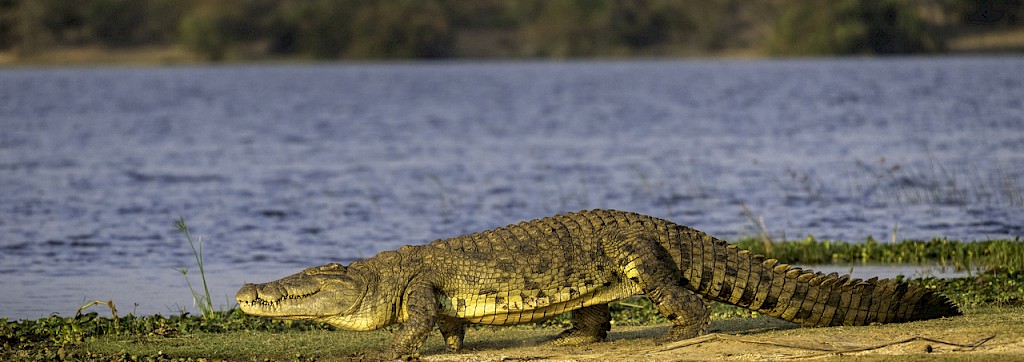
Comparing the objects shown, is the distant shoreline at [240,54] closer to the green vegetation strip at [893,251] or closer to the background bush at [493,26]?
the background bush at [493,26]

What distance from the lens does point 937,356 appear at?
7137 millimetres

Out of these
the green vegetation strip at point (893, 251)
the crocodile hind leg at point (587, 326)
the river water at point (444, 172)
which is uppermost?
the river water at point (444, 172)

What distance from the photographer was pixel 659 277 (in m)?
7.75

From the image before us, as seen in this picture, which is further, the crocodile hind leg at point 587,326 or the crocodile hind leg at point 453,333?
the crocodile hind leg at point 587,326

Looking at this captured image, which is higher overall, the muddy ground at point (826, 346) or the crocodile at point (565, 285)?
the crocodile at point (565, 285)

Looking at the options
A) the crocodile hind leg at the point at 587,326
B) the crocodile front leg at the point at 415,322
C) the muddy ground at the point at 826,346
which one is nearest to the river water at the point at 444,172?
the crocodile front leg at the point at 415,322

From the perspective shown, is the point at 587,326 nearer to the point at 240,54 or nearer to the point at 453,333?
the point at 453,333

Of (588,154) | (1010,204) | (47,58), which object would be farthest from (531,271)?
(47,58)

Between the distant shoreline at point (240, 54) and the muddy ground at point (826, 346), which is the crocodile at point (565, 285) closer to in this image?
the muddy ground at point (826, 346)

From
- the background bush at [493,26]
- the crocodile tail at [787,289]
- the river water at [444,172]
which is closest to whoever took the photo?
the crocodile tail at [787,289]

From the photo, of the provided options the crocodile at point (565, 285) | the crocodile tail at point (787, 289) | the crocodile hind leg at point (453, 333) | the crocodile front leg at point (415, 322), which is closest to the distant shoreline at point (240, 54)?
the crocodile tail at point (787, 289)

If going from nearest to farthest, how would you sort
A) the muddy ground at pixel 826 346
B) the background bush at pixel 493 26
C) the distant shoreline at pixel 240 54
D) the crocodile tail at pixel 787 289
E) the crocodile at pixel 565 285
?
1. the muddy ground at pixel 826 346
2. the crocodile at pixel 565 285
3. the crocodile tail at pixel 787 289
4. the distant shoreline at pixel 240 54
5. the background bush at pixel 493 26

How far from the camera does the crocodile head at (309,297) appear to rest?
7.79m

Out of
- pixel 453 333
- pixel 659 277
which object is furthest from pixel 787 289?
pixel 453 333
